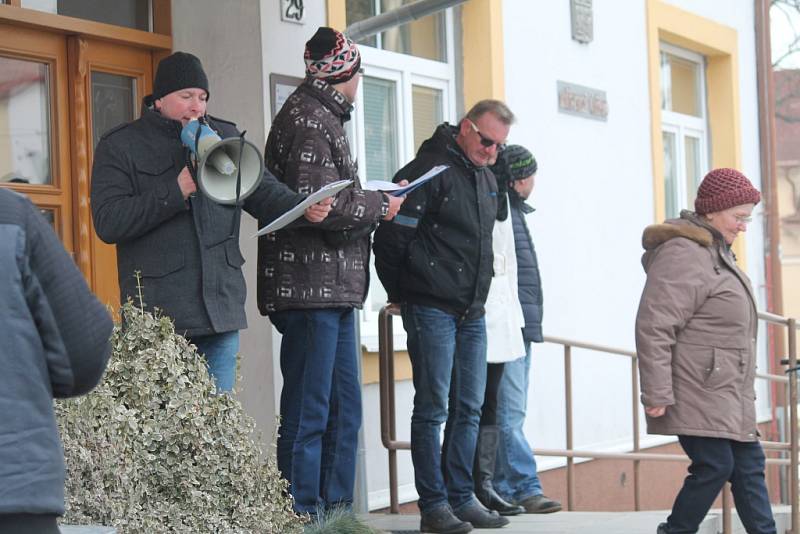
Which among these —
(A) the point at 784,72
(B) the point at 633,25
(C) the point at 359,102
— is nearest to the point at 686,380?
(C) the point at 359,102

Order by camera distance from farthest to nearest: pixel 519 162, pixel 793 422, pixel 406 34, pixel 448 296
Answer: pixel 406 34
pixel 793 422
pixel 519 162
pixel 448 296

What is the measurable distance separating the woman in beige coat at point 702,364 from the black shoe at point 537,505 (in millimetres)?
1212

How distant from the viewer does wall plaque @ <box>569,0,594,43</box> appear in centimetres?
978

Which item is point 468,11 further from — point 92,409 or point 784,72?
point 784,72

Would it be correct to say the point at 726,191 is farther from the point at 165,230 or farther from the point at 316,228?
the point at 165,230

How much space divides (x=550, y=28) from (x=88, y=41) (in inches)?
150

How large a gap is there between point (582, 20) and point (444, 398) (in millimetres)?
4525

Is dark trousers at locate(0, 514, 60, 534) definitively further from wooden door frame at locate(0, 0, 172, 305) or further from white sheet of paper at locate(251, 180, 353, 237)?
wooden door frame at locate(0, 0, 172, 305)

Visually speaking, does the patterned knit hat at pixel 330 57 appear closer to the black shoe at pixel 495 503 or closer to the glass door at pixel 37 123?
the glass door at pixel 37 123

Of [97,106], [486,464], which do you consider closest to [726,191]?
[486,464]

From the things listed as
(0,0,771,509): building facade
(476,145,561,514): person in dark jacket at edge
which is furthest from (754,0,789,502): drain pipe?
(476,145,561,514): person in dark jacket at edge

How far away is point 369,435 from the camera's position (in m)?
7.53

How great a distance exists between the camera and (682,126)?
12.0m

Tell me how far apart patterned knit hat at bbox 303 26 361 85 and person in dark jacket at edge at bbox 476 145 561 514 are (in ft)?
4.89
